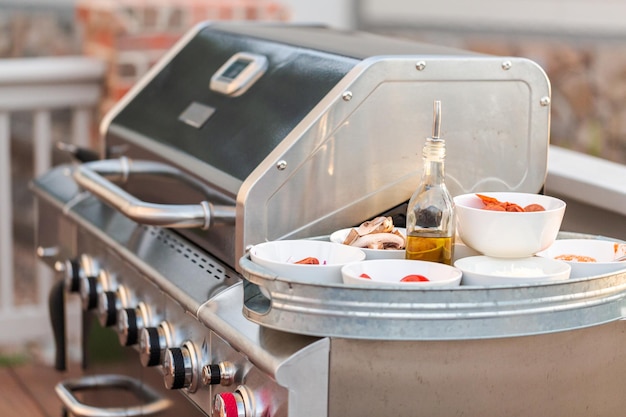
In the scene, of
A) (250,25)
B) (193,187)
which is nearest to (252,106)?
(193,187)

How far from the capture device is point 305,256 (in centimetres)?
160

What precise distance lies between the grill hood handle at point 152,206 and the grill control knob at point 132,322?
0.64 ft

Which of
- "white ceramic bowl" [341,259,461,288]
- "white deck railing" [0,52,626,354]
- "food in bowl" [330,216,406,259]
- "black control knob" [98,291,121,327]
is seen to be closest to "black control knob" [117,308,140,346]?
"black control knob" [98,291,121,327]

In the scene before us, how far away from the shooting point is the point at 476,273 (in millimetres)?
1447

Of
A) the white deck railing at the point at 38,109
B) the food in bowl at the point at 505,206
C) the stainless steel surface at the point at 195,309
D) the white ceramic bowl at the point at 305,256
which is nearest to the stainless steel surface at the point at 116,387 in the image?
the stainless steel surface at the point at 195,309

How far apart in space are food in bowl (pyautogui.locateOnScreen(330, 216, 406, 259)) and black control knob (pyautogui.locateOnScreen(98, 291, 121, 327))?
60cm

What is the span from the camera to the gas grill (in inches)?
55.1

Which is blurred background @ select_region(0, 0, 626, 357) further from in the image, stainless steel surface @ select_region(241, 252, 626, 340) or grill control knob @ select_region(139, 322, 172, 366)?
stainless steel surface @ select_region(241, 252, 626, 340)

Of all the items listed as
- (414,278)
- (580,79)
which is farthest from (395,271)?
(580,79)

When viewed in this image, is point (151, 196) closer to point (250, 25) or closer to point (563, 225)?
point (250, 25)

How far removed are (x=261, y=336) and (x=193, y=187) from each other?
60 cm

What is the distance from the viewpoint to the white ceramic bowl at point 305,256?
1.47 metres

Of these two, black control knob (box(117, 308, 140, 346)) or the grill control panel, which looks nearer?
the grill control panel

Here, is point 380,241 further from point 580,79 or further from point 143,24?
point 580,79
